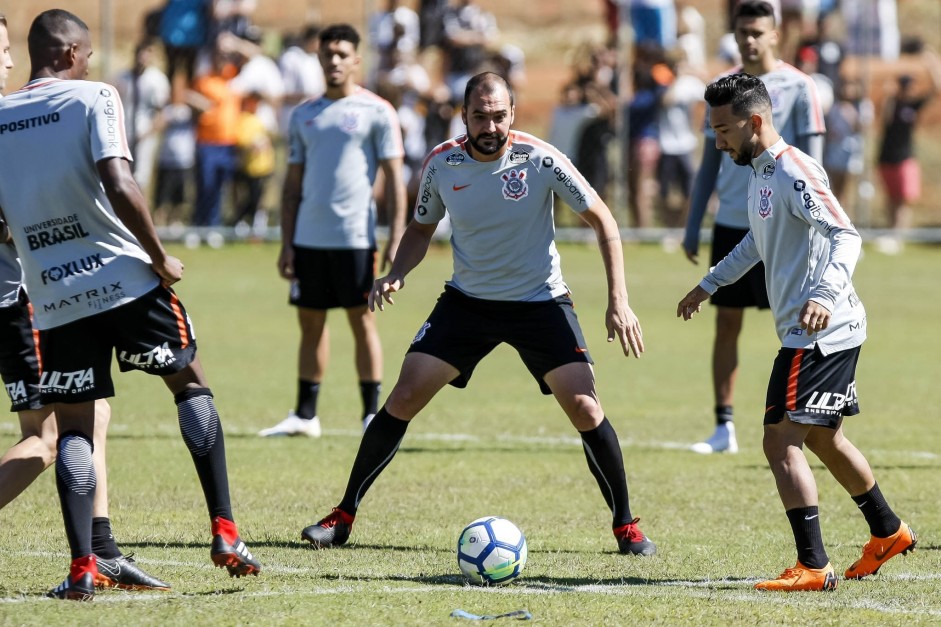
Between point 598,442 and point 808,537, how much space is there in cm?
124

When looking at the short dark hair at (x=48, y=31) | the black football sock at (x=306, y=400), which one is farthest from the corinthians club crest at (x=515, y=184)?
the black football sock at (x=306, y=400)

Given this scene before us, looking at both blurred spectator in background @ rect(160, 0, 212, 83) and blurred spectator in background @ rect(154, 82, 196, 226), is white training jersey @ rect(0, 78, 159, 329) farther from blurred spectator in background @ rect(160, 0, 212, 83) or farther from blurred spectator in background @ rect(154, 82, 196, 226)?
blurred spectator in background @ rect(160, 0, 212, 83)

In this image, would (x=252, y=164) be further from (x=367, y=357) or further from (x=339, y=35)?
(x=339, y=35)

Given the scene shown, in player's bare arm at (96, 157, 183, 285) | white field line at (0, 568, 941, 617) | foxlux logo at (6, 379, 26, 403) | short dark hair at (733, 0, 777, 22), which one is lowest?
white field line at (0, 568, 941, 617)

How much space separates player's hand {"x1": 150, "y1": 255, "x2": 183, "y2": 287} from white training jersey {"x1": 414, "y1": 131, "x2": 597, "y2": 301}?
160cm

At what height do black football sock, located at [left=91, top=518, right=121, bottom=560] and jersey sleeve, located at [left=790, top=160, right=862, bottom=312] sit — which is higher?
jersey sleeve, located at [left=790, top=160, right=862, bottom=312]

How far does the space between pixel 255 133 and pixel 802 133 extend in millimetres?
12644

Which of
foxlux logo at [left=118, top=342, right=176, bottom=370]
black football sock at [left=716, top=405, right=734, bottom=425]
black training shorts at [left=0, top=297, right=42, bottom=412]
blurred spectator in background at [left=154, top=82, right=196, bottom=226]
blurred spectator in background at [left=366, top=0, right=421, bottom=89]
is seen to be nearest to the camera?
foxlux logo at [left=118, top=342, right=176, bottom=370]

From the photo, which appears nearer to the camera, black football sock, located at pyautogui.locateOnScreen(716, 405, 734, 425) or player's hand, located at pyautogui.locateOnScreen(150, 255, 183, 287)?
player's hand, located at pyautogui.locateOnScreen(150, 255, 183, 287)

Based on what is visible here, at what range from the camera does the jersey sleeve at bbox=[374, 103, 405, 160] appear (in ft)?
33.4

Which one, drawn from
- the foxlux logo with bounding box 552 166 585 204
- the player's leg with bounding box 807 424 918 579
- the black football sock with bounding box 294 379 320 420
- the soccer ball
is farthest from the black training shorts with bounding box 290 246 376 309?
the player's leg with bounding box 807 424 918 579

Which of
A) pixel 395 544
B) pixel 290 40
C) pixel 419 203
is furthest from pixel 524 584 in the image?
pixel 290 40

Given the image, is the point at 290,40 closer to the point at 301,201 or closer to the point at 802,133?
the point at 301,201

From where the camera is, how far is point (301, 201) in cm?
1042
